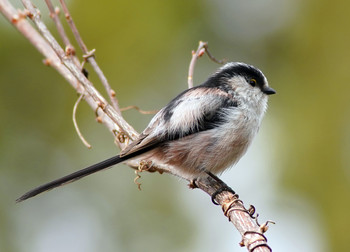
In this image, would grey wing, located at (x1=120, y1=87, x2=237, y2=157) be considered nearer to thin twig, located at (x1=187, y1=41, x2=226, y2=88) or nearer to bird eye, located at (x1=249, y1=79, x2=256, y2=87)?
thin twig, located at (x1=187, y1=41, x2=226, y2=88)

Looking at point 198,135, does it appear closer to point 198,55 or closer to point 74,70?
point 198,55

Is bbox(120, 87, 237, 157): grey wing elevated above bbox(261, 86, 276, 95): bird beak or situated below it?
below

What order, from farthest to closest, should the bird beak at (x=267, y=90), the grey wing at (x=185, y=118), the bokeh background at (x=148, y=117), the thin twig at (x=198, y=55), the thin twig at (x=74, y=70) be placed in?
the bokeh background at (x=148, y=117), the bird beak at (x=267, y=90), the thin twig at (x=198, y=55), the grey wing at (x=185, y=118), the thin twig at (x=74, y=70)

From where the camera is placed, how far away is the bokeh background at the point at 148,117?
18.2 ft

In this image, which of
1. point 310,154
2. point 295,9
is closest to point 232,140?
point 310,154

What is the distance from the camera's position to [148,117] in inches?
244

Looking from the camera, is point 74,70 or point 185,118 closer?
point 74,70

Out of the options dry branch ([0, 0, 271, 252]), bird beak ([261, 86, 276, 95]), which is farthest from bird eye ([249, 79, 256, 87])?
dry branch ([0, 0, 271, 252])

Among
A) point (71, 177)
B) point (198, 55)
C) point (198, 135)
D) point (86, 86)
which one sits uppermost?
point (198, 55)

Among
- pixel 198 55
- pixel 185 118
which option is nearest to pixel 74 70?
pixel 185 118

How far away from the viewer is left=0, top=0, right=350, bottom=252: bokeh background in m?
5.55

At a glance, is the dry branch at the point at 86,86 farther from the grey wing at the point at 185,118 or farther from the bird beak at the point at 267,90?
the bird beak at the point at 267,90

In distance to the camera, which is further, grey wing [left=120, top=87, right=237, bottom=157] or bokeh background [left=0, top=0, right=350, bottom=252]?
bokeh background [left=0, top=0, right=350, bottom=252]

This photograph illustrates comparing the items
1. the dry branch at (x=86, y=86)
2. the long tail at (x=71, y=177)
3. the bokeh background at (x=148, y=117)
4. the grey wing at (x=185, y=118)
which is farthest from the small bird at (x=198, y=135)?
the bokeh background at (x=148, y=117)
